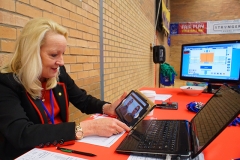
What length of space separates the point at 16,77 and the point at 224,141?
38.7 inches

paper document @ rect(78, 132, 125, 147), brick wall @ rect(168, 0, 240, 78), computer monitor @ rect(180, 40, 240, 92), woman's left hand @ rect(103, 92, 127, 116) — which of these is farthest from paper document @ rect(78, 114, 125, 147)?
brick wall @ rect(168, 0, 240, 78)

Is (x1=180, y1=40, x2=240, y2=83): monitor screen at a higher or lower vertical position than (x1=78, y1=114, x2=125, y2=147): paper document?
higher

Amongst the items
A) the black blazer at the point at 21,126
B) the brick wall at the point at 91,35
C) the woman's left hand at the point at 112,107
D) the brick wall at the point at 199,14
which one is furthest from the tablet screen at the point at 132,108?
the brick wall at the point at 199,14

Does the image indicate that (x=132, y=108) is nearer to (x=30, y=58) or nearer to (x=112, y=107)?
(x=112, y=107)

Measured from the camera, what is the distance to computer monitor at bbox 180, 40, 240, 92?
5.51 feet

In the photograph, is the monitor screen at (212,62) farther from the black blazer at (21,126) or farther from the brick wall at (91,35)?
the black blazer at (21,126)

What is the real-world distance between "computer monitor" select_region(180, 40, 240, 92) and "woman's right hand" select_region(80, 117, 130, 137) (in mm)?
1271

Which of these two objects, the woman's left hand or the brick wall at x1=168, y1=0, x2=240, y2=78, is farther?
the brick wall at x1=168, y1=0, x2=240, y2=78

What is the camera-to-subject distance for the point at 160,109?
4.32ft

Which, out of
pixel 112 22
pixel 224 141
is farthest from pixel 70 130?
pixel 112 22

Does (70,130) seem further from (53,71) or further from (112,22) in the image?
(112,22)

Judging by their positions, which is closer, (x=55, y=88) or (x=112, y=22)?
(x=55, y=88)

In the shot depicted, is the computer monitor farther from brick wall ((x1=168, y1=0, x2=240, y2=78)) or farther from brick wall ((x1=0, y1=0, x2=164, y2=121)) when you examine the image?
brick wall ((x1=168, y1=0, x2=240, y2=78))

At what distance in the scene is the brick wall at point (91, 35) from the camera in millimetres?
1146
